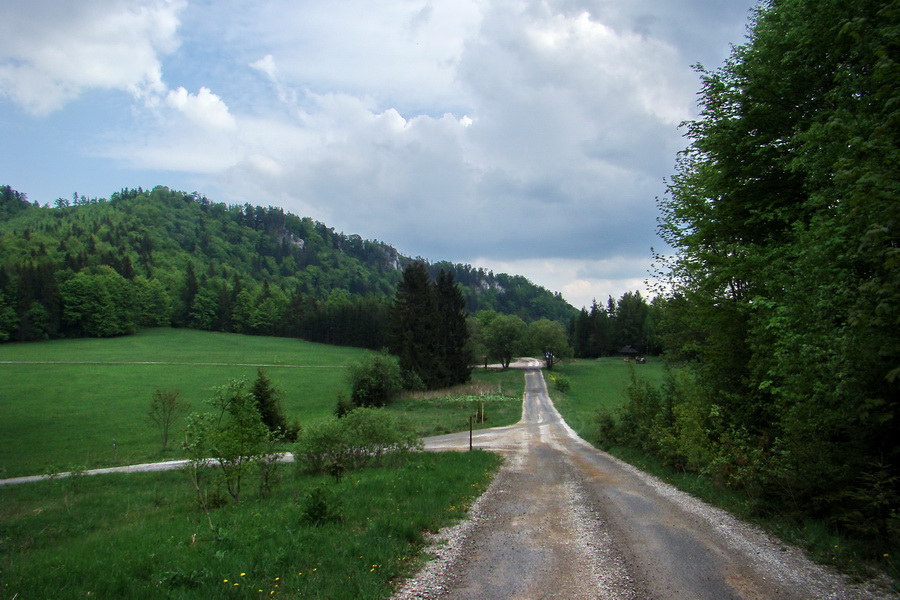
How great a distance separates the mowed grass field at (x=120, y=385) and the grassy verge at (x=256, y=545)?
12.8 feet

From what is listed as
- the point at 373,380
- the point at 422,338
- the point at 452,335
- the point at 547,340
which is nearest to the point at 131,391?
the point at 373,380

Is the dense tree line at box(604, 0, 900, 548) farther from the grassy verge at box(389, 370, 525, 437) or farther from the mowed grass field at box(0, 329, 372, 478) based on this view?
the grassy verge at box(389, 370, 525, 437)

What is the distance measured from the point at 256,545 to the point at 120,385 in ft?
202

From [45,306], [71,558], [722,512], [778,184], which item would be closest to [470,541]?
[722,512]

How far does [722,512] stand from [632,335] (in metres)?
117

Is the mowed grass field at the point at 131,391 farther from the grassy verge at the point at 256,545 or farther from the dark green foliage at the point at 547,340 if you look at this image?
the grassy verge at the point at 256,545

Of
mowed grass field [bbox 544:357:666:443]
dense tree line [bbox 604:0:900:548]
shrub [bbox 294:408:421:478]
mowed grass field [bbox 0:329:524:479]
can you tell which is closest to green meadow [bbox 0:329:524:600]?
mowed grass field [bbox 0:329:524:479]

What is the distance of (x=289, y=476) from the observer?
16.8 metres

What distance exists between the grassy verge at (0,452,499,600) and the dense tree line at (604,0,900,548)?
6.46 meters

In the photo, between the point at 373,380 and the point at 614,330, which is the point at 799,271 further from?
the point at 614,330

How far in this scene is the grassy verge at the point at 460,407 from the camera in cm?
3691

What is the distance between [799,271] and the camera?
29.8 ft

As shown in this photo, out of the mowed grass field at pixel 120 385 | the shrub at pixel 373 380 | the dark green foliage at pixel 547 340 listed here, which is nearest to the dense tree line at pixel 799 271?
the mowed grass field at pixel 120 385

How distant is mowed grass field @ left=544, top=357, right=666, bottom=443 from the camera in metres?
38.9
